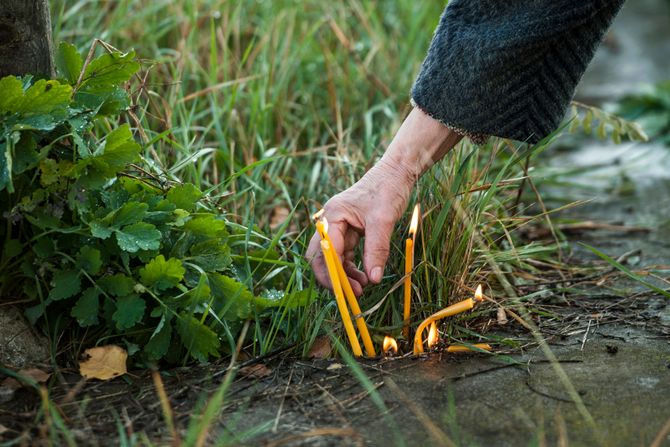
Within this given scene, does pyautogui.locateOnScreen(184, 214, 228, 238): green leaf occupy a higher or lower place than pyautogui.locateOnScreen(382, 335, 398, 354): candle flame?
higher

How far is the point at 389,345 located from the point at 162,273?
52cm

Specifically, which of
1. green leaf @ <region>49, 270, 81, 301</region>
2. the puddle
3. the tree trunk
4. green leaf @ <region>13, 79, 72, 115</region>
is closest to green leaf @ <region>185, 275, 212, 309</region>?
green leaf @ <region>49, 270, 81, 301</region>

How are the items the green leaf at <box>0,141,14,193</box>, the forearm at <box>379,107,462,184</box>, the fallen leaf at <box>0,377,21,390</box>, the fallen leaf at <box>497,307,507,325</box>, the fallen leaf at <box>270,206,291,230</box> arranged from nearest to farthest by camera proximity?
the green leaf at <box>0,141,14,193</box>, the fallen leaf at <box>0,377,21,390</box>, the forearm at <box>379,107,462,184</box>, the fallen leaf at <box>497,307,507,325</box>, the fallen leaf at <box>270,206,291,230</box>

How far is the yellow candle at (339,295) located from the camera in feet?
5.40

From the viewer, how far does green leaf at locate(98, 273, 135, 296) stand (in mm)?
1670

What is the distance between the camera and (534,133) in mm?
1866

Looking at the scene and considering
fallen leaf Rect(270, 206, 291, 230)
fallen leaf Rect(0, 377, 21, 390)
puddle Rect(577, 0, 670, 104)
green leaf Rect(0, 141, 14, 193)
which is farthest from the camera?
puddle Rect(577, 0, 670, 104)

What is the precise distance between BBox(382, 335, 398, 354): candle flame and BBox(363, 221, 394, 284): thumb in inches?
5.0

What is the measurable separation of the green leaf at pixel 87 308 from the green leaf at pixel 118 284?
1.2 inches

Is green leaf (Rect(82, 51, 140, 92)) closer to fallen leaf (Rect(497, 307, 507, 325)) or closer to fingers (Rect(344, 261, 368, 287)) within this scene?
fingers (Rect(344, 261, 368, 287))

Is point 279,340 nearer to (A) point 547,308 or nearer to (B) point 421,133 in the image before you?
(B) point 421,133

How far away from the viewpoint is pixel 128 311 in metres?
1.66

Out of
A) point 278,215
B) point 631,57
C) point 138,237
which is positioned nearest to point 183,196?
point 138,237

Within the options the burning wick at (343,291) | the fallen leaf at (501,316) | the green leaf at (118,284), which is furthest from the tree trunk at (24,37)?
the fallen leaf at (501,316)
